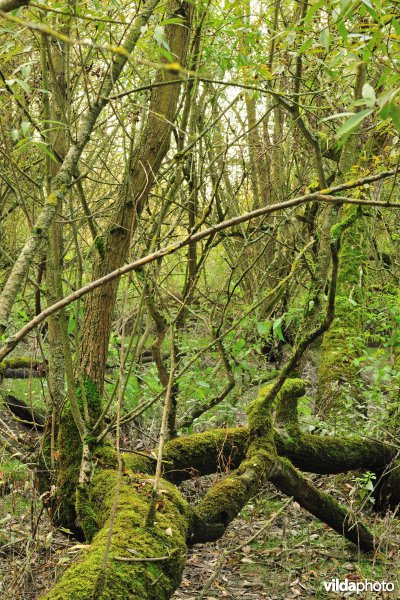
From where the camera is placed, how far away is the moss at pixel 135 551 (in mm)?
2270

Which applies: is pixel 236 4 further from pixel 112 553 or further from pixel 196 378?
pixel 112 553

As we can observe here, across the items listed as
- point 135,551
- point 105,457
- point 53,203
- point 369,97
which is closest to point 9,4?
point 369,97

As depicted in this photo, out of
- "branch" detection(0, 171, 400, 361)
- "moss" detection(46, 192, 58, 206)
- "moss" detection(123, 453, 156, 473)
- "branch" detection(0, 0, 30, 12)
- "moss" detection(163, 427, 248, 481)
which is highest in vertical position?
"branch" detection(0, 0, 30, 12)

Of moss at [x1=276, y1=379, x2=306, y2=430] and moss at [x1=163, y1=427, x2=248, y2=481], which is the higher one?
moss at [x1=276, y1=379, x2=306, y2=430]

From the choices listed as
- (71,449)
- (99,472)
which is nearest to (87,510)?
(99,472)

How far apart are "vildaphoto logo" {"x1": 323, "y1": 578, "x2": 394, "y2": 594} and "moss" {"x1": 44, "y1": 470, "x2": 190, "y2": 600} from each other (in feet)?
4.94

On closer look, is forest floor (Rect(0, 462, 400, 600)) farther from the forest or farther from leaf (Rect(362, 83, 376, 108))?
leaf (Rect(362, 83, 376, 108))

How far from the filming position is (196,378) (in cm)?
570

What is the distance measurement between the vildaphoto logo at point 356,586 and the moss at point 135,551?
151 centimetres

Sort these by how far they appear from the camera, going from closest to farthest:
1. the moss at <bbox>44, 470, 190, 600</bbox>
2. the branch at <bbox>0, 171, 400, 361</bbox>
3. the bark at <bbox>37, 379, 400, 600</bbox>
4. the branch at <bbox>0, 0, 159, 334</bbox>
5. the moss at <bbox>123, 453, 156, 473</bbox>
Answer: the branch at <bbox>0, 171, 400, 361</bbox> < the branch at <bbox>0, 0, 159, 334</bbox> < the moss at <bbox>44, 470, 190, 600</bbox> < the bark at <bbox>37, 379, 400, 600</bbox> < the moss at <bbox>123, 453, 156, 473</bbox>

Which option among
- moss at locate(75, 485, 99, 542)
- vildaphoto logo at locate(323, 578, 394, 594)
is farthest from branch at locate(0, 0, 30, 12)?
vildaphoto logo at locate(323, 578, 394, 594)

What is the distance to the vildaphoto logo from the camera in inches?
154

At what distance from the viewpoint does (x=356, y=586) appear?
4105 millimetres

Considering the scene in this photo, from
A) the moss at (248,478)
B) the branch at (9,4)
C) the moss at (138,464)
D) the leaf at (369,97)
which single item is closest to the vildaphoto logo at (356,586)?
the moss at (248,478)
